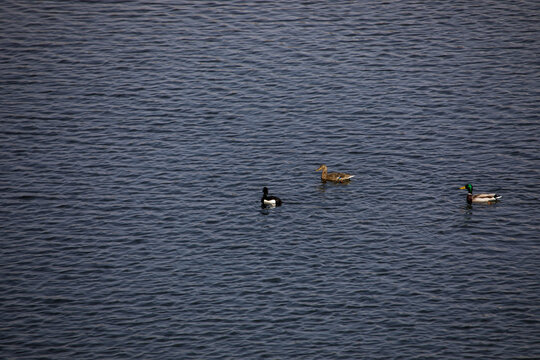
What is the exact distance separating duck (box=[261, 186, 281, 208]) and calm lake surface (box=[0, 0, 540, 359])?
47 cm

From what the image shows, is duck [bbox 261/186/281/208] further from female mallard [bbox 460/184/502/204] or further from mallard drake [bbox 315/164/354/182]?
female mallard [bbox 460/184/502/204]

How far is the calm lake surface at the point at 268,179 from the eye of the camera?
105 feet

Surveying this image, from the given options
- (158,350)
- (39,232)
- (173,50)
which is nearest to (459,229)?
(158,350)

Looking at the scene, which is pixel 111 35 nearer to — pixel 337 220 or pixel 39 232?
pixel 39 232

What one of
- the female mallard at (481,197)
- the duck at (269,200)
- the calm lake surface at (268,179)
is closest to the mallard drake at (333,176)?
the calm lake surface at (268,179)

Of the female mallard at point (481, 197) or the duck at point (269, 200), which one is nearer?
the female mallard at point (481, 197)

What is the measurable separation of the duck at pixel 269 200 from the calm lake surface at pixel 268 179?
474mm

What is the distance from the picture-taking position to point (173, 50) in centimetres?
6066

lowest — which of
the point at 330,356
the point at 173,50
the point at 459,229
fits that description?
the point at 330,356

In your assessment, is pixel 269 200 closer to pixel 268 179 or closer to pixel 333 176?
pixel 268 179

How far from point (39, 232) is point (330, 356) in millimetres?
18524

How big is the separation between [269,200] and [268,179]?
133 inches

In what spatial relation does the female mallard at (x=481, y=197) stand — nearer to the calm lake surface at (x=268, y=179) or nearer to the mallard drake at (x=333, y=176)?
the calm lake surface at (x=268, y=179)

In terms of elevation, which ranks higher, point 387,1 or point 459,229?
point 387,1
